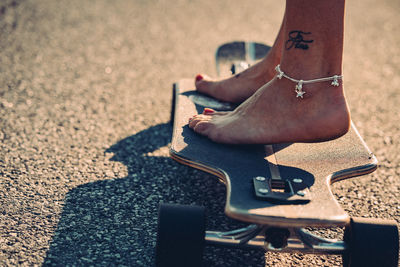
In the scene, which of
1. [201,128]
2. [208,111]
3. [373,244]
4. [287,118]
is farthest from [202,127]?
[373,244]

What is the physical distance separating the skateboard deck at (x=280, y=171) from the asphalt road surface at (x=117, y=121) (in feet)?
0.97

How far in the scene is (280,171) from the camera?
5.79ft

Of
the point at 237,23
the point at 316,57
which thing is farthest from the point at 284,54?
the point at 237,23

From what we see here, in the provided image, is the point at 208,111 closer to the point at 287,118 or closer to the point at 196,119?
the point at 196,119

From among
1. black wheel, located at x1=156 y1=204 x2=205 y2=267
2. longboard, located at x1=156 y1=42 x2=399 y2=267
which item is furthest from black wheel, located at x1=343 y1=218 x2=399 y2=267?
black wheel, located at x1=156 y1=204 x2=205 y2=267

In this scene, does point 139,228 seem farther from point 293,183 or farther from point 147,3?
point 147,3

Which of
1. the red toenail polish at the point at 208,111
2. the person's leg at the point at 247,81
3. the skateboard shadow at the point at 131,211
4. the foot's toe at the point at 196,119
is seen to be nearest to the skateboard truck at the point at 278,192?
the skateboard shadow at the point at 131,211

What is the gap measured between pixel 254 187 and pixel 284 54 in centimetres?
57

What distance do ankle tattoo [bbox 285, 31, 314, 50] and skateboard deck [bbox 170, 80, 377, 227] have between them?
448mm

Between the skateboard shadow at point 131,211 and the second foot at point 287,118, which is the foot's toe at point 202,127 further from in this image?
the skateboard shadow at point 131,211

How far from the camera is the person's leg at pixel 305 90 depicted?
5.59ft

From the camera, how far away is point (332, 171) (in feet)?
5.84

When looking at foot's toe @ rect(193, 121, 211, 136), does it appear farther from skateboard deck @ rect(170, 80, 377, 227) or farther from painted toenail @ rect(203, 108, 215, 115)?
painted toenail @ rect(203, 108, 215, 115)

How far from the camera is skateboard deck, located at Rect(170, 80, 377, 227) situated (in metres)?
1.46
